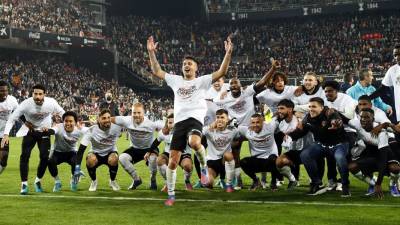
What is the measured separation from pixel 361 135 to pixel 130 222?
4215 mm

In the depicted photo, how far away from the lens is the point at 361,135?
9367 millimetres

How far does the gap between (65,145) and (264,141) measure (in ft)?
12.4

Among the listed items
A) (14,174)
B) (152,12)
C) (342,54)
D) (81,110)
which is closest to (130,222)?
(14,174)

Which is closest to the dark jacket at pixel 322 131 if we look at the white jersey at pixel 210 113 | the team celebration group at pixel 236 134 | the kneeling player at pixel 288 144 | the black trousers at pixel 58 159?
the team celebration group at pixel 236 134

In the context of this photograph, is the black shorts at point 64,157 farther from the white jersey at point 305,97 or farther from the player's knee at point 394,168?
the player's knee at point 394,168

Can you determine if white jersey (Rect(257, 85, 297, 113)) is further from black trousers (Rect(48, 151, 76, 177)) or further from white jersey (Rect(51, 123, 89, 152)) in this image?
black trousers (Rect(48, 151, 76, 177))

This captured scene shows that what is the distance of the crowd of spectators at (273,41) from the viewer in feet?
153

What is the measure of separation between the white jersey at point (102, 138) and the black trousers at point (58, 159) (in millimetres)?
572

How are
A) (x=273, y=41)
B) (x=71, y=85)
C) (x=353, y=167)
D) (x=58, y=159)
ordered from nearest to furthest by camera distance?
(x=353, y=167)
(x=58, y=159)
(x=71, y=85)
(x=273, y=41)

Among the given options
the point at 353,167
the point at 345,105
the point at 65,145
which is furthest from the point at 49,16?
the point at 353,167

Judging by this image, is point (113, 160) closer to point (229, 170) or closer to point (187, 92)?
point (229, 170)

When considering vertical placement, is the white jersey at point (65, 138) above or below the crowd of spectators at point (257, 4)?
below

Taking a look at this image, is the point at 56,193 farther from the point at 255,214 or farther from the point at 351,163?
the point at 351,163

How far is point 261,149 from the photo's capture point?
10.4 metres
